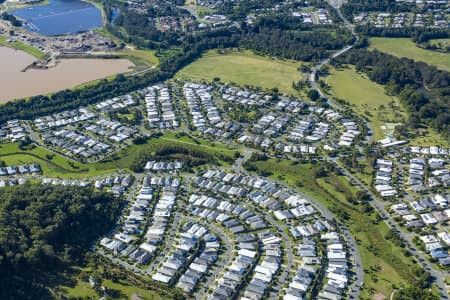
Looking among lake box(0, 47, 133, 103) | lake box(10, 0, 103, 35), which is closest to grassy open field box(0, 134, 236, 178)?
lake box(0, 47, 133, 103)

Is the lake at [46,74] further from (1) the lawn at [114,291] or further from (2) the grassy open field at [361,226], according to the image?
(1) the lawn at [114,291]

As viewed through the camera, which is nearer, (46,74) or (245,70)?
(245,70)

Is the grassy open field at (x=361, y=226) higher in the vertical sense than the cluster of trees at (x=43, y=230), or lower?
higher

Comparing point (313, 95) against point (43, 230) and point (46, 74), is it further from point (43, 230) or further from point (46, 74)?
point (46, 74)

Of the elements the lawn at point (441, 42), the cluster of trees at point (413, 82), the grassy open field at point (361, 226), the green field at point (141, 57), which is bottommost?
the grassy open field at point (361, 226)

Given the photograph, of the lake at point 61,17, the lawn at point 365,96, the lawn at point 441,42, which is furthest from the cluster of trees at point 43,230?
the lawn at point 441,42

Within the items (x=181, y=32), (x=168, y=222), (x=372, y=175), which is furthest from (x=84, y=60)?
(x=372, y=175)

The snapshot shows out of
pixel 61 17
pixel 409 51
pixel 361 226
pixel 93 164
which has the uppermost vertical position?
pixel 409 51

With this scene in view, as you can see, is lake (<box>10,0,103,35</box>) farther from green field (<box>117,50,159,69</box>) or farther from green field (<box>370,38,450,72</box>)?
green field (<box>370,38,450,72</box>)

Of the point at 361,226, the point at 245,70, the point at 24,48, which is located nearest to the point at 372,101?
the point at 245,70
